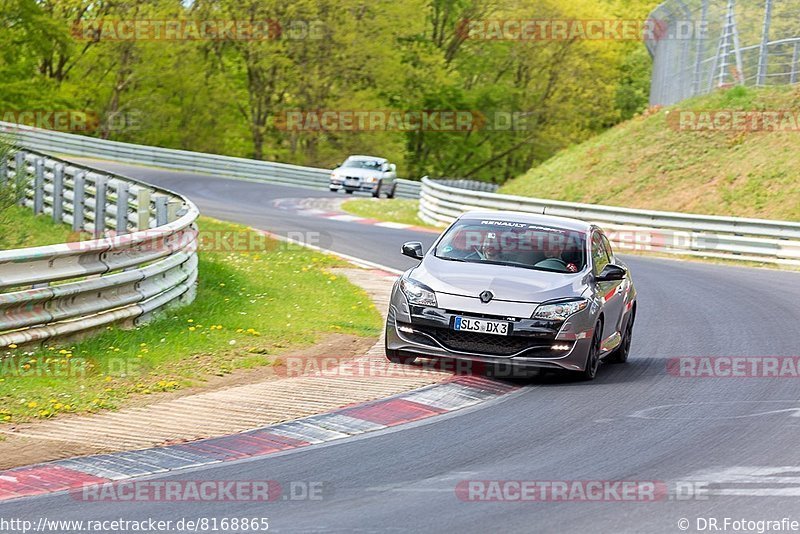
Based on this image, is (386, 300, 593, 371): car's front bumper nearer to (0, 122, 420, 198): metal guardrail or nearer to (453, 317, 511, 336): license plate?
(453, 317, 511, 336): license plate

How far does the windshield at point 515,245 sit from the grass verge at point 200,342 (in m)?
1.92

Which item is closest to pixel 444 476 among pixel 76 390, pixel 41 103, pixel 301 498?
pixel 301 498

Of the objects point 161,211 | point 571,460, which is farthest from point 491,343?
point 161,211

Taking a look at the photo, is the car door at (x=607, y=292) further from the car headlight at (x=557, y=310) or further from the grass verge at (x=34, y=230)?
the grass verge at (x=34, y=230)

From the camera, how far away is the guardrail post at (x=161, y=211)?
55.1 feet

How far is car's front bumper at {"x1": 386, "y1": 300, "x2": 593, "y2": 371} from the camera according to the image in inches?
→ 422

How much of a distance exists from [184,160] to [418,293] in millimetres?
37099

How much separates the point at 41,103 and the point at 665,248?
36.8 meters

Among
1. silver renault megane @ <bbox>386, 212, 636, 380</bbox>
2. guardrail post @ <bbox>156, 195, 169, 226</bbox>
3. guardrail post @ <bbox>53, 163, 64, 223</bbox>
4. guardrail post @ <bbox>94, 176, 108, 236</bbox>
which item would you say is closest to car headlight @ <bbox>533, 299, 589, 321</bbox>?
silver renault megane @ <bbox>386, 212, 636, 380</bbox>

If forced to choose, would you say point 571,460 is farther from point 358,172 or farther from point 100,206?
point 358,172

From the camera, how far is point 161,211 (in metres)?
16.9

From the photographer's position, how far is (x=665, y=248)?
26.7 meters

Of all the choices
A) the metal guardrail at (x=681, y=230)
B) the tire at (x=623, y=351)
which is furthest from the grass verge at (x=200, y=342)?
the metal guardrail at (x=681, y=230)

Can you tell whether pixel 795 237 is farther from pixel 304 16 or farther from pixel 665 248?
pixel 304 16
